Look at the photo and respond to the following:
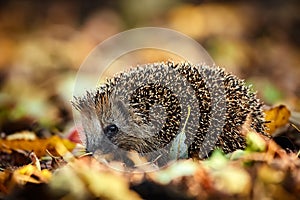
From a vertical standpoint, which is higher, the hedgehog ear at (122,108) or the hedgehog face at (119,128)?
the hedgehog ear at (122,108)

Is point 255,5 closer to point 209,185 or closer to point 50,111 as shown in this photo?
point 50,111

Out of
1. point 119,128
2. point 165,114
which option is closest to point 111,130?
point 119,128

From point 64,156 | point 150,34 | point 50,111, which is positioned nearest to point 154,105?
point 64,156

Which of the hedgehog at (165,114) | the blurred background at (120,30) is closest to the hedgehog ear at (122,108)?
the hedgehog at (165,114)

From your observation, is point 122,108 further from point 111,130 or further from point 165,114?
point 165,114

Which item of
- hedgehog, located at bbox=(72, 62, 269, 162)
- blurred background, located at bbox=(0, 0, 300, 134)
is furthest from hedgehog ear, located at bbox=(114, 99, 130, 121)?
blurred background, located at bbox=(0, 0, 300, 134)

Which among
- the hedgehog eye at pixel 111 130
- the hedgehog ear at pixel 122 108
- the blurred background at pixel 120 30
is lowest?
the hedgehog eye at pixel 111 130

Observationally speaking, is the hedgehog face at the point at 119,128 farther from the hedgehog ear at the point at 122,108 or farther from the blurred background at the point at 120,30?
the blurred background at the point at 120,30

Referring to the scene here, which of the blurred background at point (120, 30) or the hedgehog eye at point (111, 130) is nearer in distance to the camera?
the hedgehog eye at point (111, 130)
